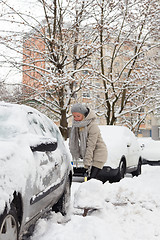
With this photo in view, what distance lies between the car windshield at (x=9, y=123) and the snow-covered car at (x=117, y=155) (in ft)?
15.4

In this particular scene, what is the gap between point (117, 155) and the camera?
8.89 m

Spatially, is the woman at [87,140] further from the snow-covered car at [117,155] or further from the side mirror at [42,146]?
the snow-covered car at [117,155]

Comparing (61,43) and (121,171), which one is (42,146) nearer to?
(121,171)

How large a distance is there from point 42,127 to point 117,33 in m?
14.8

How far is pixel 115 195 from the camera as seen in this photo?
5.98 metres

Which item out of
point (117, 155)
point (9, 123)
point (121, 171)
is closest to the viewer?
point (9, 123)

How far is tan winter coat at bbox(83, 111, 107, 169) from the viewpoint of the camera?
5.36 meters

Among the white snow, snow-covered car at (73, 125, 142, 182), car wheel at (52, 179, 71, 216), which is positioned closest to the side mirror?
the white snow

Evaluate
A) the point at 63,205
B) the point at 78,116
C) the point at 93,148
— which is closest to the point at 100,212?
the point at 63,205

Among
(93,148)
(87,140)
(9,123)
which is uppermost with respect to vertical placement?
(9,123)

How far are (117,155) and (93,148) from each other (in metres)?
3.63

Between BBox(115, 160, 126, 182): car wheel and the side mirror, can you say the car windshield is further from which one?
BBox(115, 160, 126, 182): car wheel

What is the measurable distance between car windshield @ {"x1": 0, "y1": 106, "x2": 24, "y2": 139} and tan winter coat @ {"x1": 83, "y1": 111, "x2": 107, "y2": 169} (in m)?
1.72

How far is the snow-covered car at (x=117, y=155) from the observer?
8.70 meters
